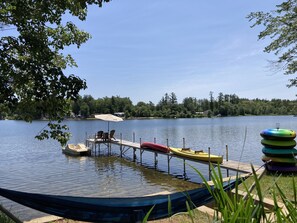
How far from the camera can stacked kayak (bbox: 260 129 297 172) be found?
8125 millimetres

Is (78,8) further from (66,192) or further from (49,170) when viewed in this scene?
(49,170)

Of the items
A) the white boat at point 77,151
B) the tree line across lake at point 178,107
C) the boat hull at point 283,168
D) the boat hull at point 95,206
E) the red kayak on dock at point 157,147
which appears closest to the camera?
the boat hull at point 95,206

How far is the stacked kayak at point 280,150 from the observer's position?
812 centimetres

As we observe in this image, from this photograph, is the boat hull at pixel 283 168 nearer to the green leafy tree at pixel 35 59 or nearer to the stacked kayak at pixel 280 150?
the stacked kayak at pixel 280 150

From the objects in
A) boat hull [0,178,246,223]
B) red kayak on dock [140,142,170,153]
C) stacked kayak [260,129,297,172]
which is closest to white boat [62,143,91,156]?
red kayak on dock [140,142,170,153]

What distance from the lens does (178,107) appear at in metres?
114

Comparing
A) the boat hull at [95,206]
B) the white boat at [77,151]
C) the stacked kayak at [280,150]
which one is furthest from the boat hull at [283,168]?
the white boat at [77,151]

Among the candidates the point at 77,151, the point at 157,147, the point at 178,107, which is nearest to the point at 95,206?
the point at 157,147

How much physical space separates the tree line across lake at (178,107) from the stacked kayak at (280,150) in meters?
90.5

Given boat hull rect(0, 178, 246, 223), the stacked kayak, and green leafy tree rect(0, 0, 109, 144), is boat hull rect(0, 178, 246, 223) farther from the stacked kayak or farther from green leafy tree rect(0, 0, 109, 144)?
the stacked kayak

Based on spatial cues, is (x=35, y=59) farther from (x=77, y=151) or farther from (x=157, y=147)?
(x=77, y=151)

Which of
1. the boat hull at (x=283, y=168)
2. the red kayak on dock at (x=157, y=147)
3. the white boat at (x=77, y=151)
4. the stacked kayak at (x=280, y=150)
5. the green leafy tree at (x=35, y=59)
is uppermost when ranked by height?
the green leafy tree at (x=35, y=59)

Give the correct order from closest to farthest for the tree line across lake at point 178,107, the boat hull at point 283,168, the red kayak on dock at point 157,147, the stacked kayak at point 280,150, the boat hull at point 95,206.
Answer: the boat hull at point 95,206
the boat hull at point 283,168
the stacked kayak at point 280,150
the red kayak on dock at point 157,147
the tree line across lake at point 178,107

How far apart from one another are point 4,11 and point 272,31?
7533 mm
